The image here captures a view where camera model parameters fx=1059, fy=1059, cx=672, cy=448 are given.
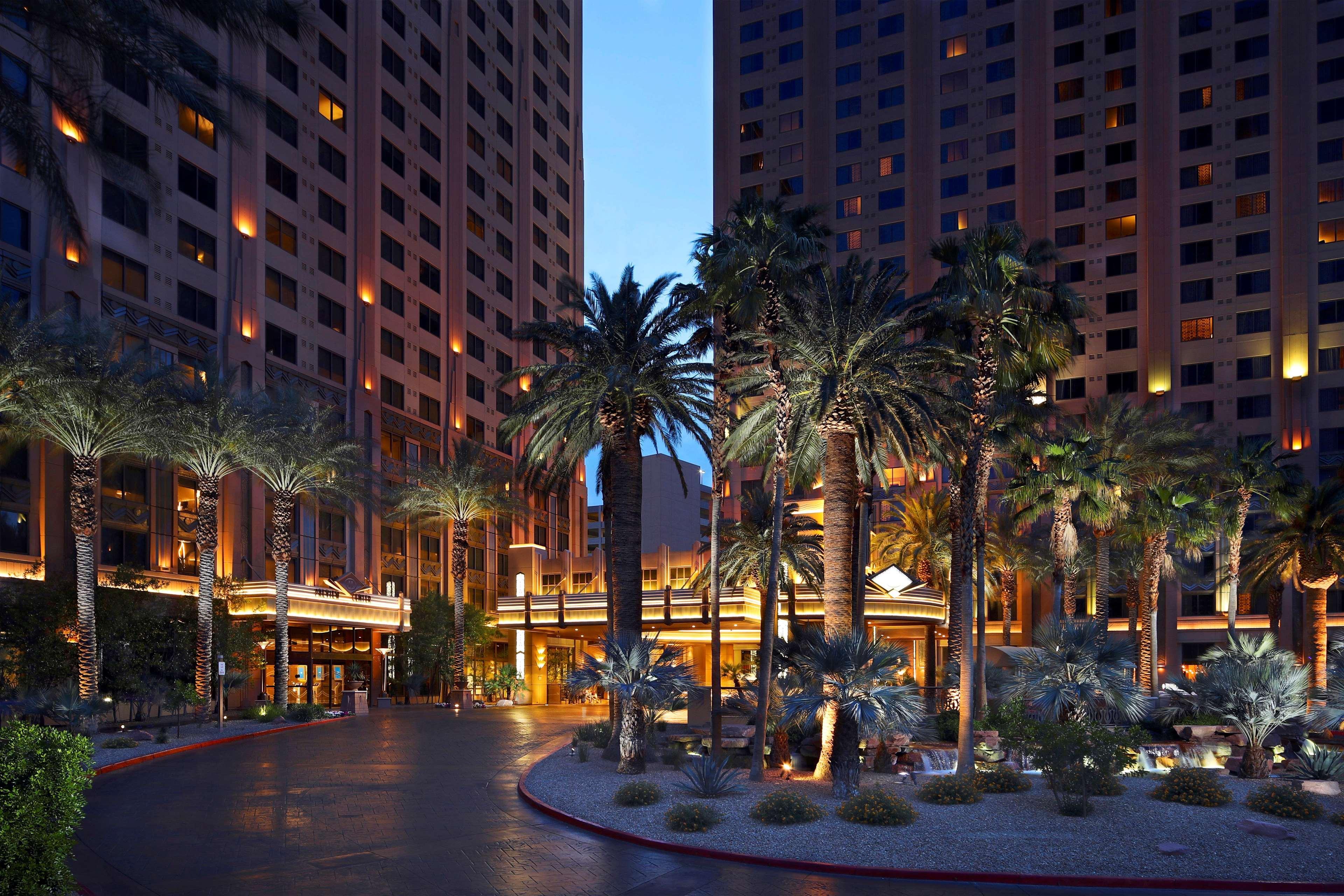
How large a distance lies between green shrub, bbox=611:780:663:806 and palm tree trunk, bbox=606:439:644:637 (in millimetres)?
8383

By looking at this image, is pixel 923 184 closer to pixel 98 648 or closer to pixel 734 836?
pixel 98 648

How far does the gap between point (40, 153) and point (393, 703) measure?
61773mm

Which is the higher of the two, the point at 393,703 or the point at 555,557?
the point at 555,557

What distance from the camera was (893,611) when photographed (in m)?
57.7

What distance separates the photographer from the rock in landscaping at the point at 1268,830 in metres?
17.6

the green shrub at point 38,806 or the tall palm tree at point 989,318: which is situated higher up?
the tall palm tree at point 989,318

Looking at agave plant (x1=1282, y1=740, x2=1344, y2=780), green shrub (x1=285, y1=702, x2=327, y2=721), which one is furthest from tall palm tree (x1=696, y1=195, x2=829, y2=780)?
green shrub (x1=285, y1=702, x2=327, y2=721)

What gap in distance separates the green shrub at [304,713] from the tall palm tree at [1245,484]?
3811 cm

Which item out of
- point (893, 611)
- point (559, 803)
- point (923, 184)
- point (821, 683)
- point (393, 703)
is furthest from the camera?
point (923, 184)

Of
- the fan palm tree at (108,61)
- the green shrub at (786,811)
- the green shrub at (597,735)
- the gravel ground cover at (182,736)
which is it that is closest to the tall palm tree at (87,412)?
the gravel ground cover at (182,736)

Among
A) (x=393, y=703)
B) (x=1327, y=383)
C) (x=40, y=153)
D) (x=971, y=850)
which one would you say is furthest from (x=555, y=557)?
(x=40, y=153)

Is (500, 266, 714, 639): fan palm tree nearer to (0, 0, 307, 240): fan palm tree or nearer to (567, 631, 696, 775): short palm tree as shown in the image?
(567, 631, 696, 775): short palm tree

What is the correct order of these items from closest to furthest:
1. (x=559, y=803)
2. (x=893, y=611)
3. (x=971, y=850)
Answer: (x=971, y=850) < (x=559, y=803) < (x=893, y=611)

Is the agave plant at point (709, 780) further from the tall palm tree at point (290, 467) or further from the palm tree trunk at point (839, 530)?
the tall palm tree at point (290, 467)
